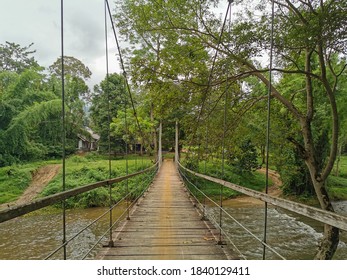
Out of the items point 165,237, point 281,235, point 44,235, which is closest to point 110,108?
point 44,235

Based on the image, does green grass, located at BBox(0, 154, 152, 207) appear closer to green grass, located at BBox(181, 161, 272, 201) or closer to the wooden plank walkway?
green grass, located at BBox(181, 161, 272, 201)

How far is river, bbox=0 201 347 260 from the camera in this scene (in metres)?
6.20

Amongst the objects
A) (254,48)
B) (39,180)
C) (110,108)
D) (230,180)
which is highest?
(110,108)

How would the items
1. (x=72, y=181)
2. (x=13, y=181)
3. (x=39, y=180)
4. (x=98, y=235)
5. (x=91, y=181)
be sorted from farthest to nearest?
(x=39, y=180)
(x=91, y=181)
(x=72, y=181)
(x=13, y=181)
(x=98, y=235)

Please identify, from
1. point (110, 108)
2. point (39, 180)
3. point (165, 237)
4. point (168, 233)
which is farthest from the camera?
point (110, 108)

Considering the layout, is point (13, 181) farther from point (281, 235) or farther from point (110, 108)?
point (281, 235)

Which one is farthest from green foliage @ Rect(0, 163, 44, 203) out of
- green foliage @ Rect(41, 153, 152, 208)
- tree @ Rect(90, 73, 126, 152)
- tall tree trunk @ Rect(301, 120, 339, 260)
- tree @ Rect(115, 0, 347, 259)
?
tall tree trunk @ Rect(301, 120, 339, 260)

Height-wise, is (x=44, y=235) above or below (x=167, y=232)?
below

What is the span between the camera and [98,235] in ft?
24.4

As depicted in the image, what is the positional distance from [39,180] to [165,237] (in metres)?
11.6

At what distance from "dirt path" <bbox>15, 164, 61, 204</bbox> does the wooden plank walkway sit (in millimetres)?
8502

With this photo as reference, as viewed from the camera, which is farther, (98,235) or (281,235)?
(98,235)

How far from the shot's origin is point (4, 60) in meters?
20.7
